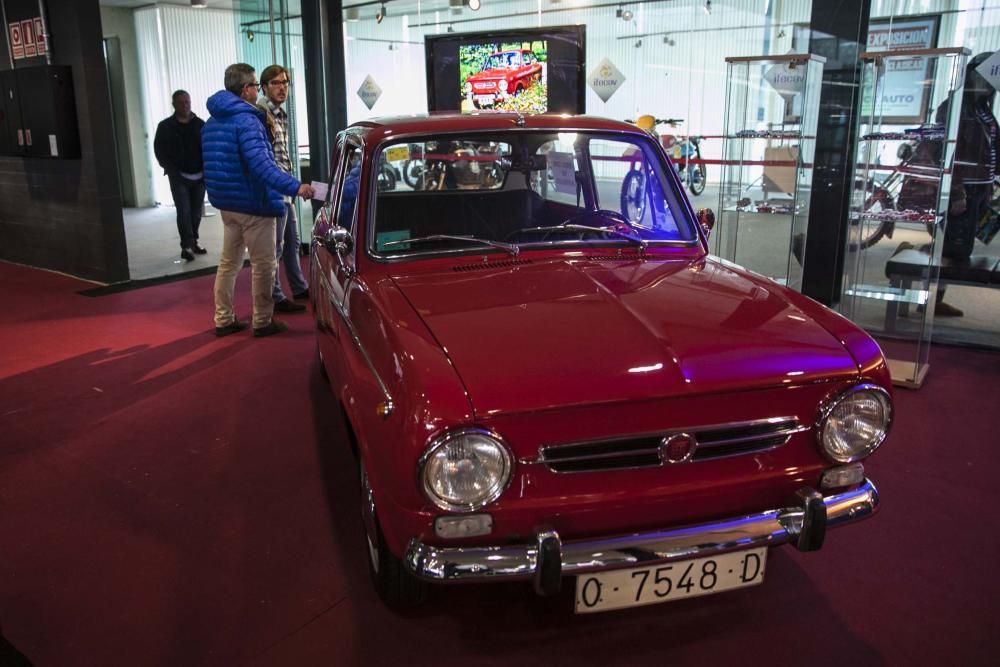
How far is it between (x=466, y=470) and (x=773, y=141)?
5.04 metres

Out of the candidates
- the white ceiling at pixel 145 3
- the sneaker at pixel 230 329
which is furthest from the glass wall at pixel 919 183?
the white ceiling at pixel 145 3

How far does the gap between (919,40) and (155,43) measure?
11999mm

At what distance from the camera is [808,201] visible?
636 cm

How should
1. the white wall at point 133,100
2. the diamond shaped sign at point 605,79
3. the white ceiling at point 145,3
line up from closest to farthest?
the diamond shaped sign at point 605,79, the white ceiling at point 145,3, the white wall at point 133,100

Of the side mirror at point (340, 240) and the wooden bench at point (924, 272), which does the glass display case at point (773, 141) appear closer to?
the wooden bench at point (924, 272)

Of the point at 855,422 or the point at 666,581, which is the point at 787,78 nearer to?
the point at 855,422

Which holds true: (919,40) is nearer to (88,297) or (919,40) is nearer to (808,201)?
(808,201)

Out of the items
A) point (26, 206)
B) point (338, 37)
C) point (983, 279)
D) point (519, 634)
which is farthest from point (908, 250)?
point (26, 206)

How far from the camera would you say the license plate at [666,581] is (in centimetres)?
217

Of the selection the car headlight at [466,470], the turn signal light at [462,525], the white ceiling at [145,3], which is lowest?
the turn signal light at [462,525]

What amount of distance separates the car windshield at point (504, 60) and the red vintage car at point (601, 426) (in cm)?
513

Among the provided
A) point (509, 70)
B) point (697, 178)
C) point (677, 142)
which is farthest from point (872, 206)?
point (697, 178)

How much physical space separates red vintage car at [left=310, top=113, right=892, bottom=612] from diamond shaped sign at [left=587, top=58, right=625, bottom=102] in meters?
6.22

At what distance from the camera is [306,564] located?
9.59 feet
